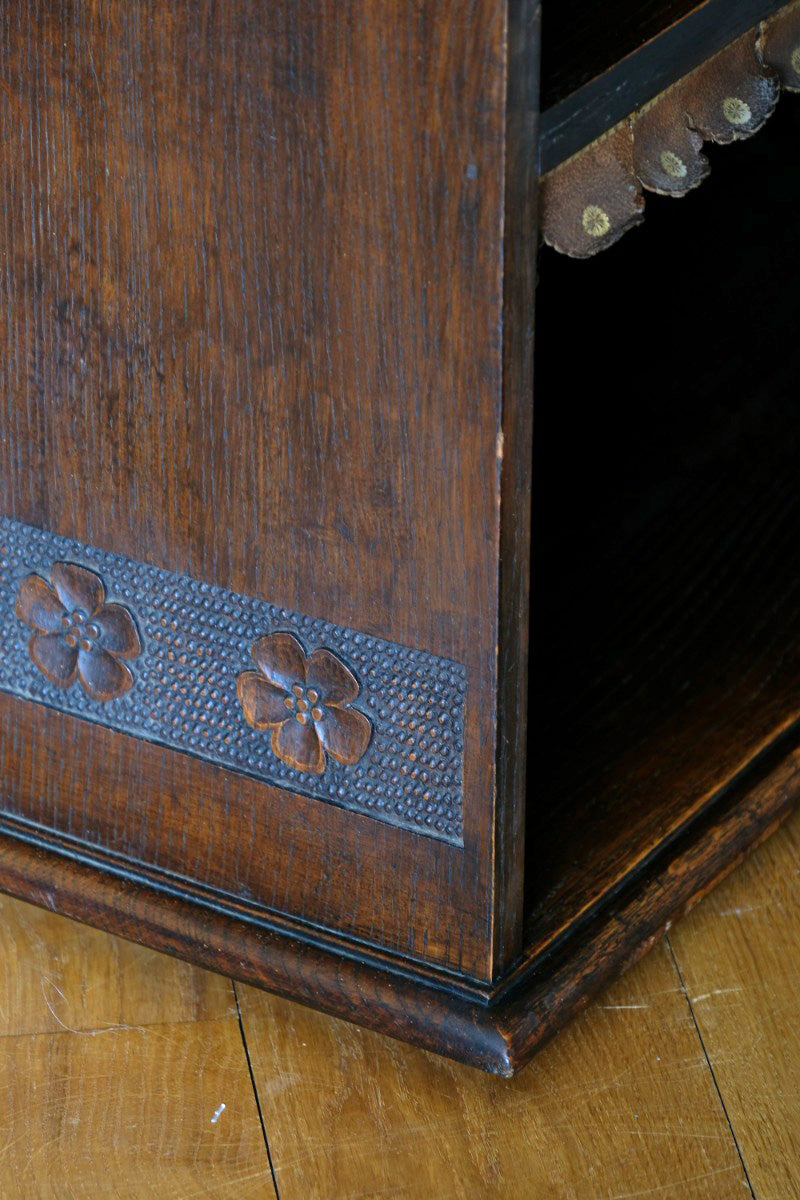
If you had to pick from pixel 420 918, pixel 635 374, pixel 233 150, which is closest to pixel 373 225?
pixel 233 150

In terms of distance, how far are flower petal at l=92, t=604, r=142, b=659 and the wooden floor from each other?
0.18 metres

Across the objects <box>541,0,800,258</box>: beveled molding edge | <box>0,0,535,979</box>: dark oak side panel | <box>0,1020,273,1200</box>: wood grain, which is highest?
<box>541,0,800,258</box>: beveled molding edge

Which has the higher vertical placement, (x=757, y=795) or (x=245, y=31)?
(x=245, y=31)

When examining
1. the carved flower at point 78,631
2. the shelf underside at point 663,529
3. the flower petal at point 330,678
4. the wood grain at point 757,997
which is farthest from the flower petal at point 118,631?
the wood grain at point 757,997

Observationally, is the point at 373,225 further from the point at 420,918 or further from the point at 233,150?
the point at 420,918

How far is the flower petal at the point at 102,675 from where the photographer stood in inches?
37.6

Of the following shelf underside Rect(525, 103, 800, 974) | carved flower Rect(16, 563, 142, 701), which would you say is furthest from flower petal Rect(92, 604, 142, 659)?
shelf underside Rect(525, 103, 800, 974)

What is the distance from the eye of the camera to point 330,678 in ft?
2.92

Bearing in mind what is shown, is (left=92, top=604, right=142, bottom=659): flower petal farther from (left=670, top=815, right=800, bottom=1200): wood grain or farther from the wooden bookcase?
(left=670, top=815, right=800, bottom=1200): wood grain

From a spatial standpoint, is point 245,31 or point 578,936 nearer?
point 245,31

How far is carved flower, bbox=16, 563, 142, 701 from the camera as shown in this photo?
Result: 3.10ft

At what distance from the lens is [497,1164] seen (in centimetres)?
88

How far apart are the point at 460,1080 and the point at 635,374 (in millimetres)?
668

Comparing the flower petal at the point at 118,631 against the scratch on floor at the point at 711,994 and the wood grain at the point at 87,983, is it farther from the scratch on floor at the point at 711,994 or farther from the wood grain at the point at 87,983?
the scratch on floor at the point at 711,994
